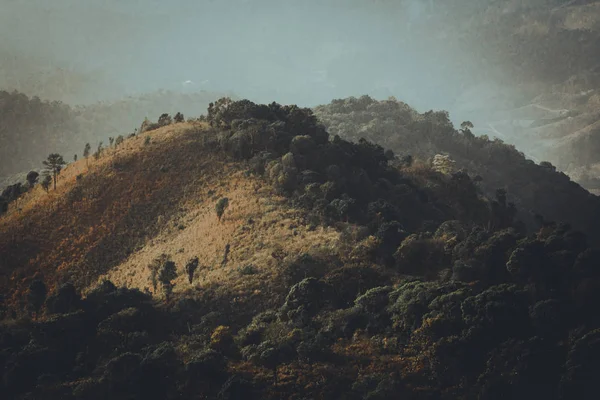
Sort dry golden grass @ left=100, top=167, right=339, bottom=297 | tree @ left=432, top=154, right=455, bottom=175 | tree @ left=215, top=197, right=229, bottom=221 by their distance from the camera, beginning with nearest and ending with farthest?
dry golden grass @ left=100, top=167, right=339, bottom=297 < tree @ left=215, top=197, right=229, bottom=221 < tree @ left=432, top=154, right=455, bottom=175

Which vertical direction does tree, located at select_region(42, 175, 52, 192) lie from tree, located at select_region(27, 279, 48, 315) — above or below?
above

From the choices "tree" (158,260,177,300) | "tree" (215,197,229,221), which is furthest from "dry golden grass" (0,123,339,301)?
"tree" (158,260,177,300)

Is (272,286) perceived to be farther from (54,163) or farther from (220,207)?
(54,163)

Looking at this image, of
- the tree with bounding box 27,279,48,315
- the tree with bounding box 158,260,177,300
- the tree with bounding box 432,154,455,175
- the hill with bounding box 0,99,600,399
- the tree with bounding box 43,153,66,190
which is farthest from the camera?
the tree with bounding box 432,154,455,175

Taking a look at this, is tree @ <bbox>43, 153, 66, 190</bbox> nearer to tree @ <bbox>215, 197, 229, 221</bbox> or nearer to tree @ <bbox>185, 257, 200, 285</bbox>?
tree @ <bbox>215, 197, 229, 221</bbox>

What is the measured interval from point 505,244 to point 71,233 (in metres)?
57.8

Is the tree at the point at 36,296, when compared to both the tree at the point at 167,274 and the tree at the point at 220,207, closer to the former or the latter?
the tree at the point at 167,274

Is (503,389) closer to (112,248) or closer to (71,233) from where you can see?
(112,248)

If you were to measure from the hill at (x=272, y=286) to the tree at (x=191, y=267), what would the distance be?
27 cm

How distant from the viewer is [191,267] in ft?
242

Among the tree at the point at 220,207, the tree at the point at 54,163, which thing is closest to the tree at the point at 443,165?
the tree at the point at 220,207

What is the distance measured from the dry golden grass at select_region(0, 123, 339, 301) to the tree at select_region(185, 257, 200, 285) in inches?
30.1

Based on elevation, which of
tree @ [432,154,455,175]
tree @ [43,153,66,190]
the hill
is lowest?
the hill

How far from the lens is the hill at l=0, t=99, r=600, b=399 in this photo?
53.2m
